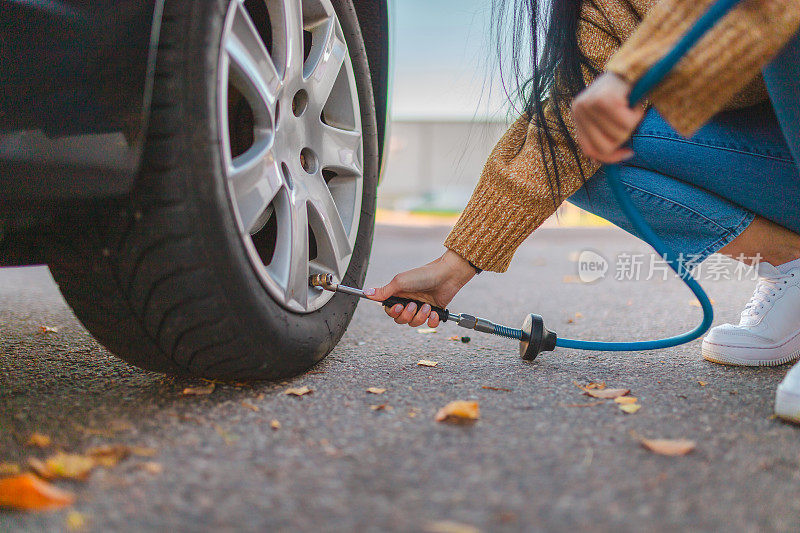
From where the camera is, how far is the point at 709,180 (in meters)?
1.64

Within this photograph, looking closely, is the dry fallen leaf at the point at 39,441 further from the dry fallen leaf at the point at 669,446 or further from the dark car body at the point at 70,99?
the dry fallen leaf at the point at 669,446

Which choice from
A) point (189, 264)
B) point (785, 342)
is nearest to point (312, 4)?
point (189, 264)

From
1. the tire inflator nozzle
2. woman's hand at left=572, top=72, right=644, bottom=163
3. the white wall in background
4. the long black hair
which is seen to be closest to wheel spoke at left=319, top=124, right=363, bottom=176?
the tire inflator nozzle

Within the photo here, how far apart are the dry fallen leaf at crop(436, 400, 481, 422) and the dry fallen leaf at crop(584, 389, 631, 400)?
29 cm

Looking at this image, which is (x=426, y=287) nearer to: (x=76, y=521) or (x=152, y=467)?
(x=152, y=467)

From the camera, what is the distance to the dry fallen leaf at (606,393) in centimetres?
131

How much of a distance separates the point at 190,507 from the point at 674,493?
63 cm

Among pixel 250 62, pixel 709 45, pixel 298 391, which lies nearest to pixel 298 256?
pixel 298 391

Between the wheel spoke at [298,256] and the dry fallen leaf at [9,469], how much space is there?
539mm

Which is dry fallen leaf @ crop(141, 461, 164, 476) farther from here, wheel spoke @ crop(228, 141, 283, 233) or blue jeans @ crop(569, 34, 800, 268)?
blue jeans @ crop(569, 34, 800, 268)

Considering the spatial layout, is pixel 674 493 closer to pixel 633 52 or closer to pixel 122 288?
pixel 633 52

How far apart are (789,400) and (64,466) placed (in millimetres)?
1172

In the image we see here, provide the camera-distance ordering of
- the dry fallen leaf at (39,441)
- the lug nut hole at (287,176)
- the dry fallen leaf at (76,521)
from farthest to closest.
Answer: the lug nut hole at (287,176), the dry fallen leaf at (39,441), the dry fallen leaf at (76,521)

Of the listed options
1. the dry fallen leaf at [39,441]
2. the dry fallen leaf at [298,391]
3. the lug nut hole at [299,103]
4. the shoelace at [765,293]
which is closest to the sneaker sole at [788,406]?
the shoelace at [765,293]
